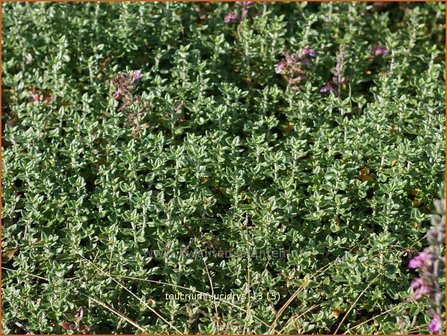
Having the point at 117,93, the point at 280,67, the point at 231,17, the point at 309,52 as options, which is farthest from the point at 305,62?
the point at 117,93

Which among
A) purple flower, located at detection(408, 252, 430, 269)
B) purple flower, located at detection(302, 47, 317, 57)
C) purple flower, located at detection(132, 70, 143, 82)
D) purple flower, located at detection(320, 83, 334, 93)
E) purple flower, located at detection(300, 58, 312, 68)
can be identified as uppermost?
purple flower, located at detection(302, 47, 317, 57)

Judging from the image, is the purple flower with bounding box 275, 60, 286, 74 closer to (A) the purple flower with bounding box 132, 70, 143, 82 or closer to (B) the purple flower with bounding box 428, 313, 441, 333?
(A) the purple flower with bounding box 132, 70, 143, 82

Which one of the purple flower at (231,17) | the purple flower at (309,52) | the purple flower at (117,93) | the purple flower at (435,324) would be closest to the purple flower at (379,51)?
the purple flower at (309,52)

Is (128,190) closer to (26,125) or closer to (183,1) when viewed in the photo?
(26,125)

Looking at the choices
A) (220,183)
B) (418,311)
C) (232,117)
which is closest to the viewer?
(418,311)

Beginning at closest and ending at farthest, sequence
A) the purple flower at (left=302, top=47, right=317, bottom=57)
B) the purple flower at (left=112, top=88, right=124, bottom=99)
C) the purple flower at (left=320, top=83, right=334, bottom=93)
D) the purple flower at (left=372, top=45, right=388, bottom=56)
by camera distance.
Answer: the purple flower at (left=112, top=88, right=124, bottom=99), the purple flower at (left=320, top=83, right=334, bottom=93), the purple flower at (left=302, top=47, right=317, bottom=57), the purple flower at (left=372, top=45, right=388, bottom=56)

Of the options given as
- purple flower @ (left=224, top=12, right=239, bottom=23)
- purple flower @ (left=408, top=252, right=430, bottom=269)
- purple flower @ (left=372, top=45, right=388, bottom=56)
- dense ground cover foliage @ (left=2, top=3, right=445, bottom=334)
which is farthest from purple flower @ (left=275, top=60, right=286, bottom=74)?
purple flower @ (left=408, top=252, right=430, bottom=269)

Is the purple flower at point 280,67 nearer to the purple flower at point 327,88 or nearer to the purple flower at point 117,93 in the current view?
the purple flower at point 327,88

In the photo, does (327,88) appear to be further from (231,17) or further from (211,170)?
(211,170)

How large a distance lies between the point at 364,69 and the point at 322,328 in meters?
2.15

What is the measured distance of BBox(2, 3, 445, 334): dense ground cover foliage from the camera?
13.2 ft

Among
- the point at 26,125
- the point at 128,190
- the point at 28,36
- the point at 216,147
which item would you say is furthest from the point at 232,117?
the point at 28,36

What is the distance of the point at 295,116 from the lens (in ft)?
16.0

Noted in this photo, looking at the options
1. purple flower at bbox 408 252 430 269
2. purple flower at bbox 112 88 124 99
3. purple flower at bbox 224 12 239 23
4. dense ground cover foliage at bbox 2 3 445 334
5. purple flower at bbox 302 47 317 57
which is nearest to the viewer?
purple flower at bbox 408 252 430 269
